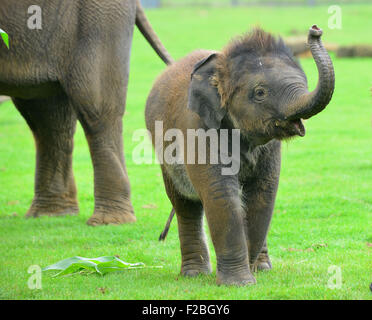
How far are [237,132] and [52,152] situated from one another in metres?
4.57

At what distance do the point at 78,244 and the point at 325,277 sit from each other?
2.98 m

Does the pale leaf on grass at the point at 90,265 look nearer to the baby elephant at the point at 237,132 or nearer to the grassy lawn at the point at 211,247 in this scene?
the grassy lawn at the point at 211,247

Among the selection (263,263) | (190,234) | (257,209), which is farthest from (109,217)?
(257,209)

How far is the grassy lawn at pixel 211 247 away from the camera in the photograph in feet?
21.2

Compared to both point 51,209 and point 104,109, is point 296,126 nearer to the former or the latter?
point 104,109

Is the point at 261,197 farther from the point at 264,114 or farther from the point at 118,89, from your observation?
the point at 118,89

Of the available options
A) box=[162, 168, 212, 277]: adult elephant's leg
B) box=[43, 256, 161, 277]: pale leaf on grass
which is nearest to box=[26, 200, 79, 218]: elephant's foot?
box=[43, 256, 161, 277]: pale leaf on grass

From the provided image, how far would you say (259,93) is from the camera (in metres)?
6.09

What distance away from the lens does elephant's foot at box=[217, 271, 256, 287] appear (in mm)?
6254

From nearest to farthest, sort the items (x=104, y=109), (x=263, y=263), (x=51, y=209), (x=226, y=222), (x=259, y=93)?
(x=259, y=93) → (x=226, y=222) → (x=263, y=263) → (x=104, y=109) → (x=51, y=209)

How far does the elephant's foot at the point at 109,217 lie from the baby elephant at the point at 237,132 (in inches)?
114

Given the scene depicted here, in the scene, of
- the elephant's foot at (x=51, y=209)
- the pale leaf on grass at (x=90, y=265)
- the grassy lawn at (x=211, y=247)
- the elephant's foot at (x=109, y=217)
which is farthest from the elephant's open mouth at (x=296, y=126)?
the elephant's foot at (x=51, y=209)

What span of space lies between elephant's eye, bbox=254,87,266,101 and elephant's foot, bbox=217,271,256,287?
1.29 meters

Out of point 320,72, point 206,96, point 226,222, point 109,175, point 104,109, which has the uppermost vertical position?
point 104,109
